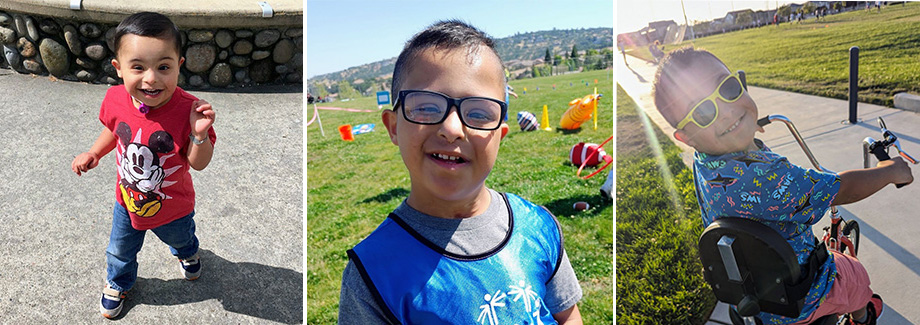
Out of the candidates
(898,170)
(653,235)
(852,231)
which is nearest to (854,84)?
(898,170)

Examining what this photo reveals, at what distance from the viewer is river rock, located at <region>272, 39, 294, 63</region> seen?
16.0 feet

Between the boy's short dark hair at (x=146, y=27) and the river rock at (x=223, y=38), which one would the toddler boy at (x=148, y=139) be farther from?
the river rock at (x=223, y=38)

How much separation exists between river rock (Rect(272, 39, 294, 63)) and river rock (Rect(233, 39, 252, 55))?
0.19 metres

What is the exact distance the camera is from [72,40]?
456 centimetres

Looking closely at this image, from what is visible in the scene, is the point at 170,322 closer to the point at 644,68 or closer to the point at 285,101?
the point at 644,68

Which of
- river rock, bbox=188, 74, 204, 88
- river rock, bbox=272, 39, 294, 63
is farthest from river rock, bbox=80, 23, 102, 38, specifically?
river rock, bbox=272, 39, 294, 63

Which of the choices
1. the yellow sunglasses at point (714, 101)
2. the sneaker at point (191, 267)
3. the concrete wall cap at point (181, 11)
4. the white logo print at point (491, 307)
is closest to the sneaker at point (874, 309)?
the yellow sunglasses at point (714, 101)

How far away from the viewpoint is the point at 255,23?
462 centimetres

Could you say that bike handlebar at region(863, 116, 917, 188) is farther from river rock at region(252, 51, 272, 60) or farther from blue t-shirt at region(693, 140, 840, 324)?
river rock at region(252, 51, 272, 60)

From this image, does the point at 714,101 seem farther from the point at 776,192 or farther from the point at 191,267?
the point at 191,267

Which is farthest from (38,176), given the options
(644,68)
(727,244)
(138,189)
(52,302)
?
(727,244)

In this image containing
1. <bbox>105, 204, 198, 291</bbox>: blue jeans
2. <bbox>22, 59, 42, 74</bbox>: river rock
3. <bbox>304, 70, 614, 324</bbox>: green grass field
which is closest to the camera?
<bbox>105, 204, 198, 291</bbox>: blue jeans

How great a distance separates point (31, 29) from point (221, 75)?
1.31m

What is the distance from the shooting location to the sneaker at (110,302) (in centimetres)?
262
